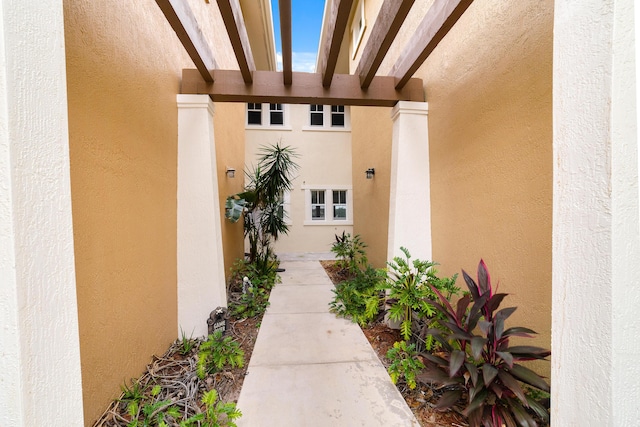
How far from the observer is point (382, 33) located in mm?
2551

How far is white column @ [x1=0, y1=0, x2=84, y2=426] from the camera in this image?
0.79 metres

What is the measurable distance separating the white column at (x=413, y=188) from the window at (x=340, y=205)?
5.95 metres

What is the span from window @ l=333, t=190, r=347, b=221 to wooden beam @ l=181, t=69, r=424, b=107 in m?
6.21

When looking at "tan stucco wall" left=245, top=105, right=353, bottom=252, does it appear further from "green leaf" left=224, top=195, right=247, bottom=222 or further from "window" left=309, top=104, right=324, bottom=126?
"green leaf" left=224, top=195, right=247, bottom=222

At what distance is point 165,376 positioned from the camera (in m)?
2.45

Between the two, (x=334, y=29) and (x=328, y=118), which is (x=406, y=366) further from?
(x=328, y=118)

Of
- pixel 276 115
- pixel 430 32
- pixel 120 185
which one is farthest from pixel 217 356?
pixel 276 115

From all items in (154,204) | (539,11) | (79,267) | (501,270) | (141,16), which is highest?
(141,16)

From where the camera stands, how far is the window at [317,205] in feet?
31.1

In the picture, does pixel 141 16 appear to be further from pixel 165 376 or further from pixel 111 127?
pixel 165 376

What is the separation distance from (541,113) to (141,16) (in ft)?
11.8

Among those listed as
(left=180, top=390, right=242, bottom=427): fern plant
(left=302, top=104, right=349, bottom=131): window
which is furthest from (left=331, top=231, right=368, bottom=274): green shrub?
(left=302, top=104, right=349, bottom=131): window

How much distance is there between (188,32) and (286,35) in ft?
3.35

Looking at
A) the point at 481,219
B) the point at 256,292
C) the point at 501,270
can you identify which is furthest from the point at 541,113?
the point at 256,292
